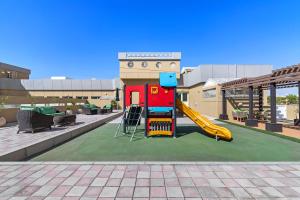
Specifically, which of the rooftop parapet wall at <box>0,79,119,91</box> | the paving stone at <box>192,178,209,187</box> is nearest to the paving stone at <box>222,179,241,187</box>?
the paving stone at <box>192,178,209,187</box>

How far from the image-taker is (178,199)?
9.62ft

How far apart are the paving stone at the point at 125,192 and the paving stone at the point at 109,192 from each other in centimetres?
9

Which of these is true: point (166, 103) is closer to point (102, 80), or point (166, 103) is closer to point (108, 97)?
point (108, 97)

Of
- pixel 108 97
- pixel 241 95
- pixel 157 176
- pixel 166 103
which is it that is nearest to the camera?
pixel 157 176

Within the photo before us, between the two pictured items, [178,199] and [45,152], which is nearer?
[178,199]

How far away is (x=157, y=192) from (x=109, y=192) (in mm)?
892

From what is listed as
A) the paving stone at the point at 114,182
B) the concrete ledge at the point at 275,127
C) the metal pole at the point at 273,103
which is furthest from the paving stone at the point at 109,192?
the metal pole at the point at 273,103

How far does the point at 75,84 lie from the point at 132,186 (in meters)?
32.8

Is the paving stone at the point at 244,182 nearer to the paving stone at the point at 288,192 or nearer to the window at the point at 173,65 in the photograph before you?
the paving stone at the point at 288,192

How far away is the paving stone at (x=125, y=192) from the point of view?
305 centimetres

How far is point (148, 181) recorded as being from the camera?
11.7 ft

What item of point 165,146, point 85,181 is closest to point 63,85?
point 165,146

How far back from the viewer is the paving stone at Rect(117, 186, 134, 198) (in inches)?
120

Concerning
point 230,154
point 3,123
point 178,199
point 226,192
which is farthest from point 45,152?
point 3,123
